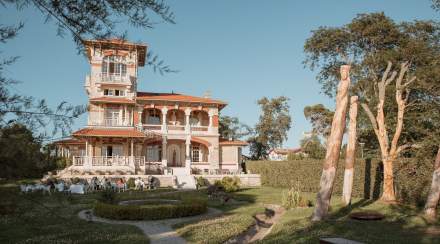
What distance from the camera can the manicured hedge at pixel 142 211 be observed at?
52.9 ft

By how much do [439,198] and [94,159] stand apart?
28.0 m

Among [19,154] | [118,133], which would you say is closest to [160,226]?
[19,154]

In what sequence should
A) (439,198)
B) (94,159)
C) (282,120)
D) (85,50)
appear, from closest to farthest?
(85,50) → (439,198) → (94,159) → (282,120)

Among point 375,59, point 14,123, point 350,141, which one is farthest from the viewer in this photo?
point 375,59

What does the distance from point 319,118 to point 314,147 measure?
224 inches

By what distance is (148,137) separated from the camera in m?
38.9

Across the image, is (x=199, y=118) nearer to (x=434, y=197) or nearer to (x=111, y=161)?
(x=111, y=161)

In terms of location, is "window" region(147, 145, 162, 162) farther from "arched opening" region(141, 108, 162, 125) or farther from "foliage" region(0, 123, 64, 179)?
"foliage" region(0, 123, 64, 179)

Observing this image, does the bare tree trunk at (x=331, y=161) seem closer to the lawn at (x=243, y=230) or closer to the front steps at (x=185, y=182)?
the lawn at (x=243, y=230)

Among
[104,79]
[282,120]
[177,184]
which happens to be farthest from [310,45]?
[282,120]

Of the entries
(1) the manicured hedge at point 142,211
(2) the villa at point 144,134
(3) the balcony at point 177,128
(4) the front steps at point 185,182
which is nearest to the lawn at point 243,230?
(1) the manicured hedge at point 142,211

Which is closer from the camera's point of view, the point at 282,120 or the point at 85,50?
the point at 85,50

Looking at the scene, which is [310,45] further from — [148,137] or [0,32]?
[0,32]

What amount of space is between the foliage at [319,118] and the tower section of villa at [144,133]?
10080 mm
